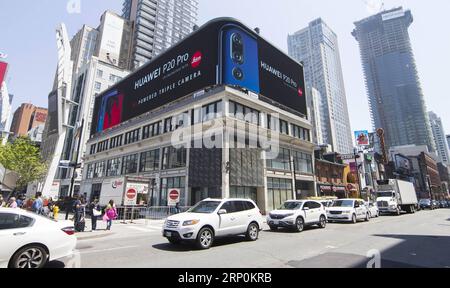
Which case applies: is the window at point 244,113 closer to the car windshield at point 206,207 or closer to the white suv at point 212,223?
the white suv at point 212,223

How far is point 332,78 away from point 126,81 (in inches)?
6050

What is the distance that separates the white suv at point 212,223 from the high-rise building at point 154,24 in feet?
308

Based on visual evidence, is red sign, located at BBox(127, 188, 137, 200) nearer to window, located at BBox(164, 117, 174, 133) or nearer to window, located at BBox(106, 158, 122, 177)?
window, located at BBox(164, 117, 174, 133)

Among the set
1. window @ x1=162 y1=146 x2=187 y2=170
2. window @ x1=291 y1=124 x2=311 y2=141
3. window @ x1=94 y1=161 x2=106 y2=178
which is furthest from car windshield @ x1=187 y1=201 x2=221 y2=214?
window @ x1=94 y1=161 x2=106 y2=178

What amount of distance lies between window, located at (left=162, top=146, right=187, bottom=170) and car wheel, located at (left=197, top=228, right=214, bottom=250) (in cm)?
2107

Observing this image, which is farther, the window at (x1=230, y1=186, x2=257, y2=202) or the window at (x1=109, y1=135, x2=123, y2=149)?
the window at (x1=109, y1=135, x2=123, y2=149)

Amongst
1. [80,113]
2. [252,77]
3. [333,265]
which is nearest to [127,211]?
[333,265]

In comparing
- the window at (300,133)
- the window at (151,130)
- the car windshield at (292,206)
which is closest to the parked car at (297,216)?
the car windshield at (292,206)

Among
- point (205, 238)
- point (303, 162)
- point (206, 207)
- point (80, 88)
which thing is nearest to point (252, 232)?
point (206, 207)

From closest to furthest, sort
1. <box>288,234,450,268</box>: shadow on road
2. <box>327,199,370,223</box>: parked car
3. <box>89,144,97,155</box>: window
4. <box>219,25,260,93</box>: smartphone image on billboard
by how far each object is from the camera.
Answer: <box>288,234,450,268</box>: shadow on road
<box>327,199,370,223</box>: parked car
<box>219,25,260,93</box>: smartphone image on billboard
<box>89,144,97,155</box>: window

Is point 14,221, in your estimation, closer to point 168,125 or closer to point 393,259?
point 393,259

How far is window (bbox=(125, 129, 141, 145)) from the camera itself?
40781mm
